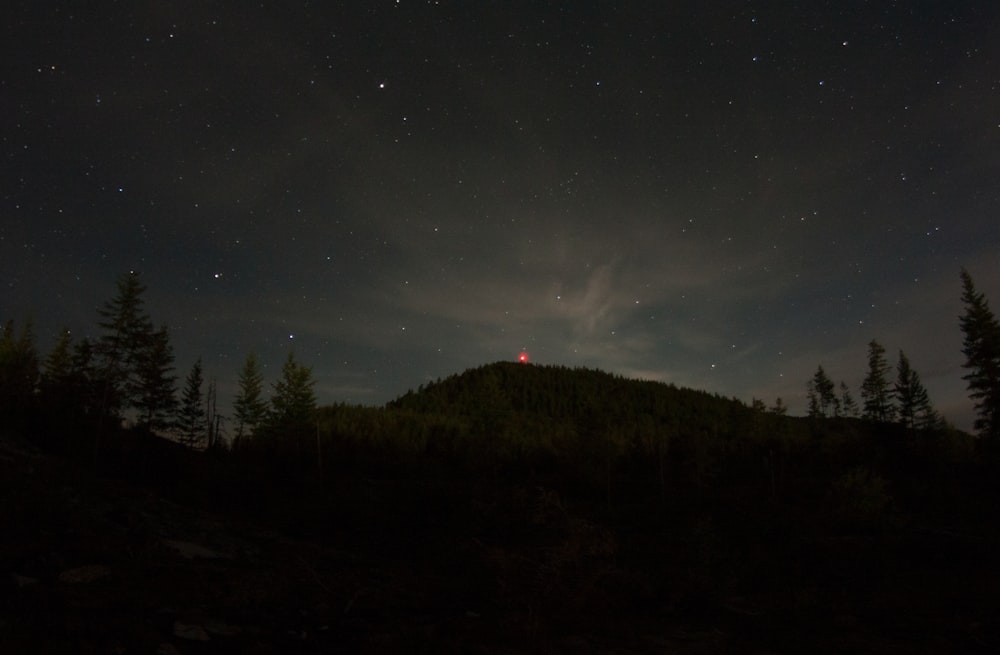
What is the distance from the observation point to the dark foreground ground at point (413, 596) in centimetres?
794

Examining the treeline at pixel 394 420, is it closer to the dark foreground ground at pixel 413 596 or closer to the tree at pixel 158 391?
the tree at pixel 158 391

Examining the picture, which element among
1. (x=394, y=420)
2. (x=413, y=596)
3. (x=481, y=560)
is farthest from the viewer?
(x=394, y=420)

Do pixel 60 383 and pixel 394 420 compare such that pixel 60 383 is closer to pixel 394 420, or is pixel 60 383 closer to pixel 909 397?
pixel 394 420

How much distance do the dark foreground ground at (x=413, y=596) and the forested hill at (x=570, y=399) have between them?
76.9 meters

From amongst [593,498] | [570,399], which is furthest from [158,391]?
[570,399]

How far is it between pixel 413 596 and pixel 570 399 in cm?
11566

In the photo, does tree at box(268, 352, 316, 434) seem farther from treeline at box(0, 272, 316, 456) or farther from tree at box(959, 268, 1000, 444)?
tree at box(959, 268, 1000, 444)

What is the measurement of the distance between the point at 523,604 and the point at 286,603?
515cm

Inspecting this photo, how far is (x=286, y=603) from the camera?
10.5 m

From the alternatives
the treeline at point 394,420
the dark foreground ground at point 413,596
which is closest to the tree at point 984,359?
the treeline at point 394,420

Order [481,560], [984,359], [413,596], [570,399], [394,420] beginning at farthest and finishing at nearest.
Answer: [570,399] < [394,420] < [984,359] < [481,560] < [413,596]

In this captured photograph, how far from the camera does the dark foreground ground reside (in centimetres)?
794

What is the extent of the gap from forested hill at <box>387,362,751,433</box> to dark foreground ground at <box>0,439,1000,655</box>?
76856mm

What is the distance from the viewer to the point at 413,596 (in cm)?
1329
